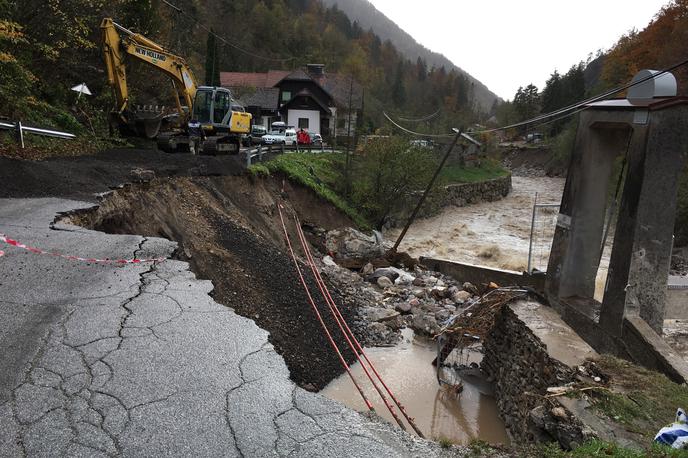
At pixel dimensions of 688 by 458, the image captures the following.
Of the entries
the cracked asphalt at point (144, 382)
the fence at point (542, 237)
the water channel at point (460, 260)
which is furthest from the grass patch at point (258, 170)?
the cracked asphalt at point (144, 382)

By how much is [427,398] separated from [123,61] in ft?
44.6

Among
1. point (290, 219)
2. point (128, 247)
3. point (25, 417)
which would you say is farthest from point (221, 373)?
point (290, 219)

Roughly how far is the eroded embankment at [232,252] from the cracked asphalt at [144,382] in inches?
41.5

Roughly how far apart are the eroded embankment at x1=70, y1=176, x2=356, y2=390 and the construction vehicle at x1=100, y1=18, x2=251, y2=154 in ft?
10.5

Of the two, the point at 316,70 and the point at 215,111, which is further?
the point at 316,70

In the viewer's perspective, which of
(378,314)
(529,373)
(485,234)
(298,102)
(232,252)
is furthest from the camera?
(298,102)

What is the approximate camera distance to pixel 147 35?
2720cm

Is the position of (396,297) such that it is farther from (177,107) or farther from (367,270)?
(177,107)

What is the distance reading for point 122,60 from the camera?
1554cm

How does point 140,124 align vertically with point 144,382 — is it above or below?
above

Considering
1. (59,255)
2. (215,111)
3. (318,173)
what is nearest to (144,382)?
(59,255)

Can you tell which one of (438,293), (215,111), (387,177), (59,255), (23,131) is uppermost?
(215,111)

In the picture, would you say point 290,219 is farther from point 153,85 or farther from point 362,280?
A: point 153,85

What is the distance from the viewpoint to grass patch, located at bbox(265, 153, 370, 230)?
74.0 ft
